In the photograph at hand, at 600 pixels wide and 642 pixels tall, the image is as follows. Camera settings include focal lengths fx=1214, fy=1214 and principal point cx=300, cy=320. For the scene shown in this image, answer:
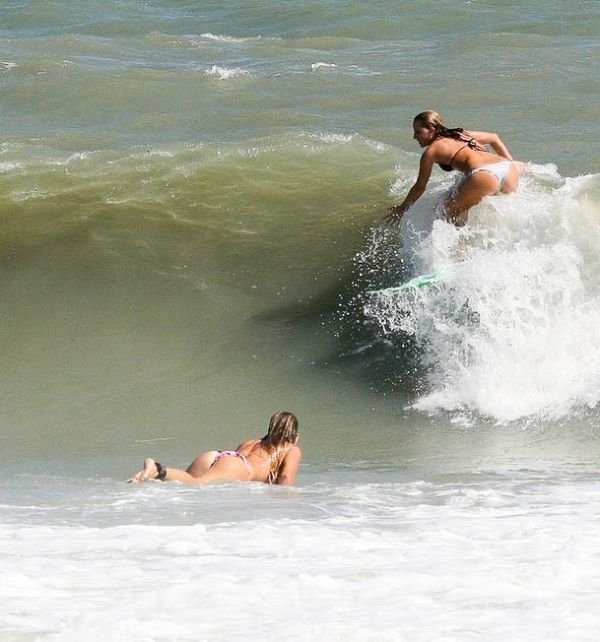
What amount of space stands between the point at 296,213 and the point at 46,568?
7127mm

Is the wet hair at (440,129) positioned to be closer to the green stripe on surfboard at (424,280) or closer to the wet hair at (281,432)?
the green stripe on surfboard at (424,280)

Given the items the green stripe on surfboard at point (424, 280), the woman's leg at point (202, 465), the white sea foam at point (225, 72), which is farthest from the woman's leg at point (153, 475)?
the white sea foam at point (225, 72)

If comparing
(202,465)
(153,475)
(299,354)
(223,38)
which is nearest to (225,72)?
(223,38)

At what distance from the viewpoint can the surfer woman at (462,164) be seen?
8766 millimetres

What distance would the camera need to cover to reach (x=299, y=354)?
9312 millimetres

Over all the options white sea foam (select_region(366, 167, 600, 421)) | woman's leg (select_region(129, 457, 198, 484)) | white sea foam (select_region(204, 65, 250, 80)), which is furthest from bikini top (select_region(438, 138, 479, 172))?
white sea foam (select_region(204, 65, 250, 80))

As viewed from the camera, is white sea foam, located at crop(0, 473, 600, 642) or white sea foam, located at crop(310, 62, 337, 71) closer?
white sea foam, located at crop(0, 473, 600, 642)

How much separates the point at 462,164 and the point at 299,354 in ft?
6.20

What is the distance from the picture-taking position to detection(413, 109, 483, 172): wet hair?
865 cm

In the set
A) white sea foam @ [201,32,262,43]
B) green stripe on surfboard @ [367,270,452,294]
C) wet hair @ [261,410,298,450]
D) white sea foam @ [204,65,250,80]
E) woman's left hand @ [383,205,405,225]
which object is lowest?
wet hair @ [261,410,298,450]

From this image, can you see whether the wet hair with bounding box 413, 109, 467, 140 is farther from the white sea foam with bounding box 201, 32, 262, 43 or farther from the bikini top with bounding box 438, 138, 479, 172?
the white sea foam with bounding box 201, 32, 262, 43

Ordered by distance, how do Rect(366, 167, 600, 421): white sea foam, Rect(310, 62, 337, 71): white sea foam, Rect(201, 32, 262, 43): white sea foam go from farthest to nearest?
1. Rect(201, 32, 262, 43): white sea foam
2. Rect(310, 62, 337, 71): white sea foam
3. Rect(366, 167, 600, 421): white sea foam

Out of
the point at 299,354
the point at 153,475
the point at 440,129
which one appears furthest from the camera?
the point at 299,354

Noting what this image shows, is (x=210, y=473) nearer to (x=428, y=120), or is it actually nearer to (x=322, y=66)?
(x=428, y=120)
